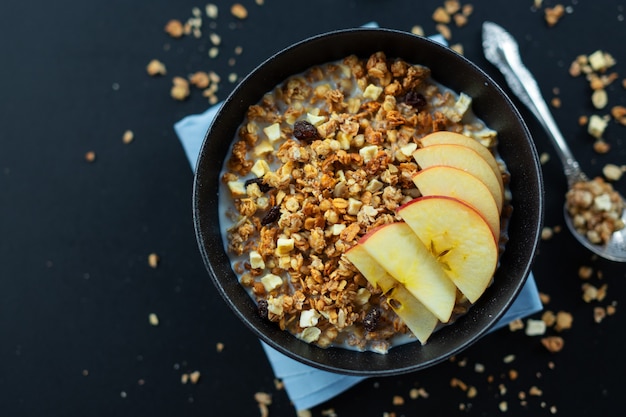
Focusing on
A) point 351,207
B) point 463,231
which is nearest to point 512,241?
point 463,231

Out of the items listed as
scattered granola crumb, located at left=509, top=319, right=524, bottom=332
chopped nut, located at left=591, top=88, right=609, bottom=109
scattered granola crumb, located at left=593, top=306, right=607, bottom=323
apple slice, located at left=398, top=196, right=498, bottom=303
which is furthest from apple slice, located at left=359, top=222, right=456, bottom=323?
chopped nut, located at left=591, top=88, right=609, bottom=109

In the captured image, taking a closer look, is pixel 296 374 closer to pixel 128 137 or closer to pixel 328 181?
pixel 328 181

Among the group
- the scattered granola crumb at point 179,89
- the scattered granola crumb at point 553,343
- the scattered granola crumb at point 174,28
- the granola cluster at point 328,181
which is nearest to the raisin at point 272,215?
the granola cluster at point 328,181

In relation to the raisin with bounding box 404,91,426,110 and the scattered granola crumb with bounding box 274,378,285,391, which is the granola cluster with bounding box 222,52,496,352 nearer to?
the raisin with bounding box 404,91,426,110

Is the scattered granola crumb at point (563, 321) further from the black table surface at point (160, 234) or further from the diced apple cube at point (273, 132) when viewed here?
the diced apple cube at point (273, 132)

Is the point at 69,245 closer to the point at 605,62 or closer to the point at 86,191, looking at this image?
the point at 86,191
